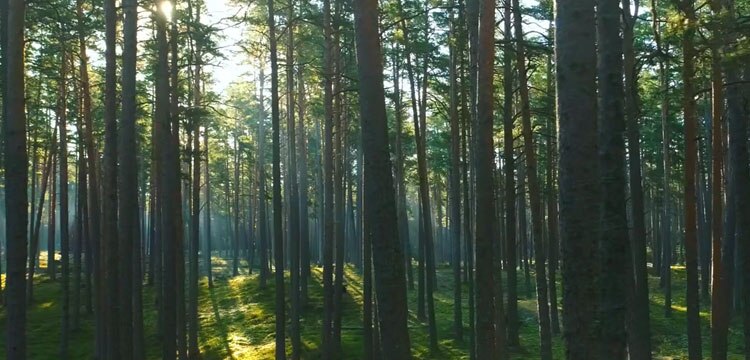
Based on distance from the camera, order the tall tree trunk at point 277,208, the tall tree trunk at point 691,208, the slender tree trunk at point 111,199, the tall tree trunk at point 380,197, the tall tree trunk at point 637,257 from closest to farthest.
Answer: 1. the tall tree trunk at point 380,197
2. the slender tree trunk at point 111,199
3. the tall tree trunk at point 637,257
4. the tall tree trunk at point 691,208
5. the tall tree trunk at point 277,208

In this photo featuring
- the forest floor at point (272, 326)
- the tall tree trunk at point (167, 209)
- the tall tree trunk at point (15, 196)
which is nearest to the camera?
the tall tree trunk at point (15, 196)

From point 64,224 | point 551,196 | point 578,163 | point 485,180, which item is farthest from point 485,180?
point 64,224

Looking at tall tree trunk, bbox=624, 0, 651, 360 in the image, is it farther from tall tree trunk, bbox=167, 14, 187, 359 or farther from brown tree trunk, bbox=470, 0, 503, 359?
Answer: tall tree trunk, bbox=167, 14, 187, 359

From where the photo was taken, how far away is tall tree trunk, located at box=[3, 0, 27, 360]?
9844 mm

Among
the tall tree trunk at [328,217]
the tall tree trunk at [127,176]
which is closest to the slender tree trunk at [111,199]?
the tall tree trunk at [127,176]

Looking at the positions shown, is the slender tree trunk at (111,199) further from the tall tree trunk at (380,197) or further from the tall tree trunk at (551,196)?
the tall tree trunk at (551,196)

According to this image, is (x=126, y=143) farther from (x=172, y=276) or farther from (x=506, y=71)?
(x=506, y=71)

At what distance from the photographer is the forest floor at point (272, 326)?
2148cm

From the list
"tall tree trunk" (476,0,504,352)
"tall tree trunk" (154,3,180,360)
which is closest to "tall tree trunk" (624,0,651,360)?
"tall tree trunk" (476,0,504,352)

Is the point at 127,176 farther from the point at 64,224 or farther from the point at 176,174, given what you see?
the point at 64,224

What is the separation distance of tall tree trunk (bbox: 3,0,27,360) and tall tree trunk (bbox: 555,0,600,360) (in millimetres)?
8374

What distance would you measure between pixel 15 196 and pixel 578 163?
8.63 metres

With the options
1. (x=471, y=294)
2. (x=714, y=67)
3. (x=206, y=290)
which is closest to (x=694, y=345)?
(x=714, y=67)

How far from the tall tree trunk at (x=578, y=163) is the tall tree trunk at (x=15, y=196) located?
27.5 feet
